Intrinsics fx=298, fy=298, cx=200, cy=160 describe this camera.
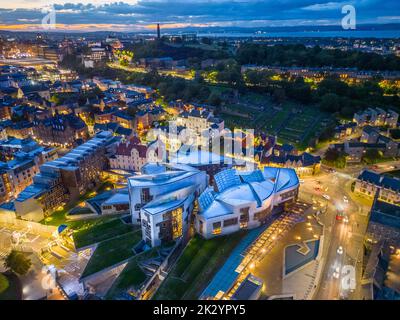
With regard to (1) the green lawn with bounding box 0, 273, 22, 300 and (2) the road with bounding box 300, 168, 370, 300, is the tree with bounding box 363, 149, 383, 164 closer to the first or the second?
(2) the road with bounding box 300, 168, 370, 300

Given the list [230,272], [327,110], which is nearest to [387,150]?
[327,110]

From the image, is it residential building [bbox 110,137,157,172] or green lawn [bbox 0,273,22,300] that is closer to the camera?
green lawn [bbox 0,273,22,300]

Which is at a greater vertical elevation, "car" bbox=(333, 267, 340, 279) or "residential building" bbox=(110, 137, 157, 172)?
"residential building" bbox=(110, 137, 157, 172)

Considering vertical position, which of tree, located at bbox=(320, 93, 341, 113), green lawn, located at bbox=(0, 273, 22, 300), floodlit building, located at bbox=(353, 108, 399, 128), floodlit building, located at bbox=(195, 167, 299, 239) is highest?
tree, located at bbox=(320, 93, 341, 113)

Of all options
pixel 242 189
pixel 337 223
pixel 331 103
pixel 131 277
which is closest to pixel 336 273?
pixel 337 223

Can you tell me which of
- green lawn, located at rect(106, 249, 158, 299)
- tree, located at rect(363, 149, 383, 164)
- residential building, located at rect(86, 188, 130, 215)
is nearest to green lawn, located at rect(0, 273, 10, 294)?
green lawn, located at rect(106, 249, 158, 299)
